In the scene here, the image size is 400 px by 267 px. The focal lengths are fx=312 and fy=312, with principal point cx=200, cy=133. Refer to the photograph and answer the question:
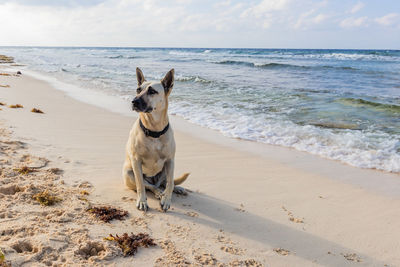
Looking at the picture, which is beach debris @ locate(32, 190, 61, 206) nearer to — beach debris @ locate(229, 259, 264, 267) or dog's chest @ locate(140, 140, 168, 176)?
dog's chest @ locate(140, 140, 168, 176)

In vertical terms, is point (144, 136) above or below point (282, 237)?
above

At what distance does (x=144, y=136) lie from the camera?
3.79 meters

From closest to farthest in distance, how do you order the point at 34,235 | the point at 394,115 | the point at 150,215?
the point at 34,235 → the point at 150,215 → the point at 394,115

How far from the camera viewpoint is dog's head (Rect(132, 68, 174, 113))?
142 inches

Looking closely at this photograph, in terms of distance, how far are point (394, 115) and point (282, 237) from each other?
8501mm

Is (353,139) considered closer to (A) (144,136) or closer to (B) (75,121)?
(A) (144,136)

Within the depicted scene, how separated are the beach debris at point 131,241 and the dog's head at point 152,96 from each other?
139cm

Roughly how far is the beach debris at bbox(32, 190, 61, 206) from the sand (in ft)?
0.24

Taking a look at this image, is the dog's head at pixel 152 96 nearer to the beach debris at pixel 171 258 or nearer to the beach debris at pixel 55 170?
the beach debris at pixel 171 258

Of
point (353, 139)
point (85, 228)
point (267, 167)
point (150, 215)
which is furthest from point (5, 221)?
point (353, 139)

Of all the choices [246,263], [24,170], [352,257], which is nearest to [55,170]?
[24,170]

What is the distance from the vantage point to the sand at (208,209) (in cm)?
288

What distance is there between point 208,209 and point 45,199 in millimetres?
1939

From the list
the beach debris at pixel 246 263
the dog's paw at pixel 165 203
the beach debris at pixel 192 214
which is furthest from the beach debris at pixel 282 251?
the dog's paw at pixel 165 203
